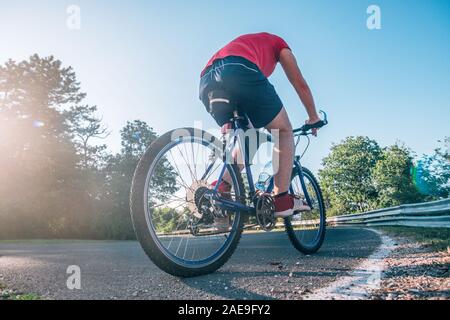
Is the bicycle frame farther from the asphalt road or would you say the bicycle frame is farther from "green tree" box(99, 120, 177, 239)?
"green tree" box(99, 120, 177, 239)

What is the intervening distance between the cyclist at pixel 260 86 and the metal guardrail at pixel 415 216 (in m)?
5.23

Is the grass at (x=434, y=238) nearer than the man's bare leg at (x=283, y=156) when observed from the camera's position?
No

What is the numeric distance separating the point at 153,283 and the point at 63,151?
88.4 ft

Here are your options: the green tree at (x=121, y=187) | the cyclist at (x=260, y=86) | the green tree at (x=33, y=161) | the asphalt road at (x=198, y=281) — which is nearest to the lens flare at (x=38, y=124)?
the green tree at (x=33, y=161)

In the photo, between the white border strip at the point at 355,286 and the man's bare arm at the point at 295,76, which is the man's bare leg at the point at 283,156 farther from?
the white border strip at the point at 355,286

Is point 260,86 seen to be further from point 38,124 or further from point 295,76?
point 38,124

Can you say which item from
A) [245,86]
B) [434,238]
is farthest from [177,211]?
[434,238]

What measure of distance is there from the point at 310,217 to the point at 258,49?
2.78m

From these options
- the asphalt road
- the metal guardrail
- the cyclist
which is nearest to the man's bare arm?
the cyclist

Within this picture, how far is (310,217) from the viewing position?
4.61 metres

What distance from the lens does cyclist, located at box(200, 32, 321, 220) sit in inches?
108

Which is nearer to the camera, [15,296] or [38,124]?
[15,296]

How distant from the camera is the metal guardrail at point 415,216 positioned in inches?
276

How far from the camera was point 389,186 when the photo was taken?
51250 millimetres
